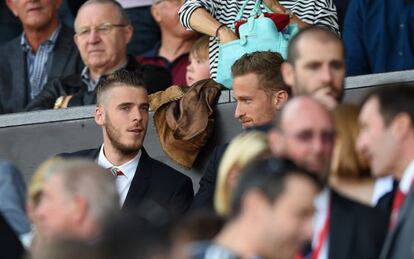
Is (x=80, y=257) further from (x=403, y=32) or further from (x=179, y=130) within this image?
(x=403, y=32)

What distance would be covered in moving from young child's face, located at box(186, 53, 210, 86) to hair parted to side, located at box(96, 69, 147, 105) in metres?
0.70

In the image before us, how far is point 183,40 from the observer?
14.2 metres

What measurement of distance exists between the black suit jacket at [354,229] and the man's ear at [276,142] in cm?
35

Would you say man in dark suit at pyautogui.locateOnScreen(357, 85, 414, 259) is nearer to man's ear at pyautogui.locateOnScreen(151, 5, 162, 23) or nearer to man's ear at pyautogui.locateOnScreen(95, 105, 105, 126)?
man's ear at pyautogui.locateOnScreen(95, 105, 105, 126)

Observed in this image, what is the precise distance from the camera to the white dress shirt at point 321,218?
8.84 m

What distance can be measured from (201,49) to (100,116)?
119 centimetres

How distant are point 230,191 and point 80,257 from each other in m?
1.57

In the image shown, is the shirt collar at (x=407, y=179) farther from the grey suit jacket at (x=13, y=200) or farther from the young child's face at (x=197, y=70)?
the young child's face at (x=197, y=70)

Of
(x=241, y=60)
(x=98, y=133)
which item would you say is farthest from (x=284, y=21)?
(x=98, y=133)

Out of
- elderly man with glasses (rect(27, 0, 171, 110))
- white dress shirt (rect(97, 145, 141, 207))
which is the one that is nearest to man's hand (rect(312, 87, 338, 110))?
white dress shirt (rect(97, 145, 141, 207))

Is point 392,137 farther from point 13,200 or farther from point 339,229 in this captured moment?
point 13,200

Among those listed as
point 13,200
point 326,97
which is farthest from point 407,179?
point 13,200

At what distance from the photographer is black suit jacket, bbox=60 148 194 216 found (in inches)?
451

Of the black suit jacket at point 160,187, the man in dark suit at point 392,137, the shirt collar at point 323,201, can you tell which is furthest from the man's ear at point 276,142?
the black suit jacket at point 160,187
